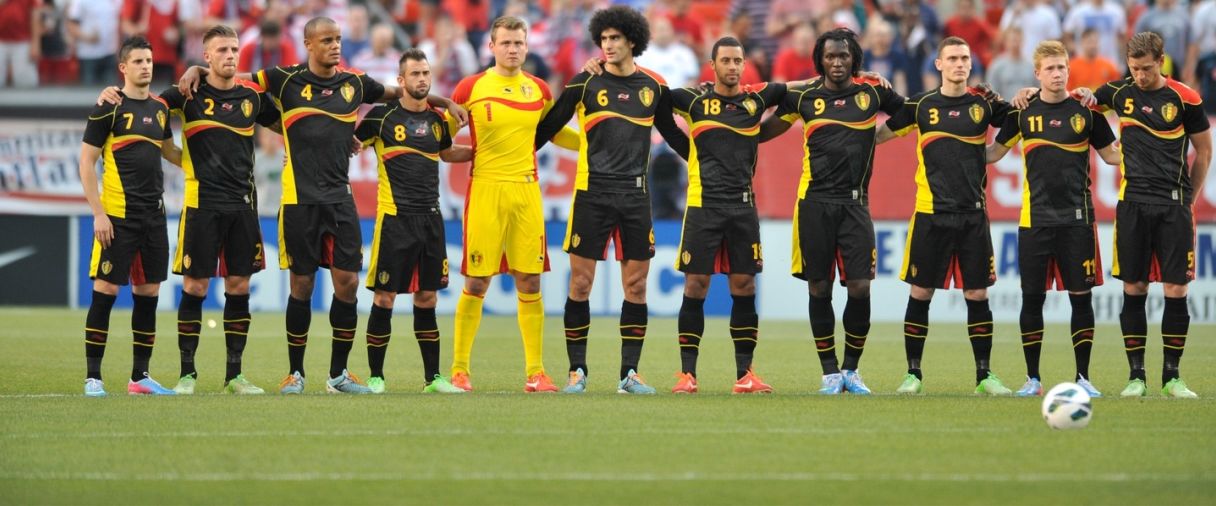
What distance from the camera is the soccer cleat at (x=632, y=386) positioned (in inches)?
447

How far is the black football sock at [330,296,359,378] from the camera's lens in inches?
451

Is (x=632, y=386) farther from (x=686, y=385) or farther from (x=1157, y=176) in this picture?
(x=1157, y=176)

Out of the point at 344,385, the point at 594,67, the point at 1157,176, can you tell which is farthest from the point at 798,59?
the point at 344,385

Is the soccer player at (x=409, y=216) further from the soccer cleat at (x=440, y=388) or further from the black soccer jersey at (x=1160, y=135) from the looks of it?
the black soccer jersey at (x=1160, y=135)

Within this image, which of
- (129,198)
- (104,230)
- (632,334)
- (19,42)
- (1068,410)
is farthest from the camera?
(19,42)

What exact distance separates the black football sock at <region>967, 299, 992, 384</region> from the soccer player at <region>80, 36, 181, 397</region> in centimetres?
541


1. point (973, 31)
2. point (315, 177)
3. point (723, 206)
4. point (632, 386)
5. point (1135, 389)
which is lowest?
point (632, 386)

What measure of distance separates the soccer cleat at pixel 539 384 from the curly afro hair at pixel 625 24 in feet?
7.54

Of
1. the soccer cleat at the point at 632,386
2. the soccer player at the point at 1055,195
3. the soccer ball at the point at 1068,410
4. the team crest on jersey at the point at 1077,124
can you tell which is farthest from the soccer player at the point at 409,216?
the team crest on jersey at the point at 1077,124

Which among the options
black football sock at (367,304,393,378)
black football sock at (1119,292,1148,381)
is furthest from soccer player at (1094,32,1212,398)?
black football sock at (367,304,393,378)

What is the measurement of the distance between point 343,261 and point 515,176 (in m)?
1.29

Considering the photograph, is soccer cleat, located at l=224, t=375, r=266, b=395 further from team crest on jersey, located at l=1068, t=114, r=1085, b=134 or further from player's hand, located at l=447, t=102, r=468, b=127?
team crest on jersey, located at l=1068, t=114, r=1085, b=134

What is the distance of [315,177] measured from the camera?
1118 centimetres

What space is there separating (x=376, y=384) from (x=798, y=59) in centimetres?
1140
